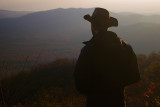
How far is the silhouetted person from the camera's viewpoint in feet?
5.40

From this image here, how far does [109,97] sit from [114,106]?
0.38ft

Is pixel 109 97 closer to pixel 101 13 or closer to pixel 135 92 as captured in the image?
pixel 101 13

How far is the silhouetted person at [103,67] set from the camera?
64.8 inches

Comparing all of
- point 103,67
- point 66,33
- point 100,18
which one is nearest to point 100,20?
point 100,18

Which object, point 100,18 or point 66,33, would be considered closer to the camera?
point 100,18

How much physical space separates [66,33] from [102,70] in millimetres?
143850

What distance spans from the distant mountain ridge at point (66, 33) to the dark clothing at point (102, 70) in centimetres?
5281

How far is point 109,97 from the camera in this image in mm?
1775

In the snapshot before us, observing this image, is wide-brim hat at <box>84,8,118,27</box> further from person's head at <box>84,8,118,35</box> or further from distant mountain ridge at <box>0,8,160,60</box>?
distant mountain ridge at <box>0,8,160,60</box>

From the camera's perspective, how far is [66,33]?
144 m

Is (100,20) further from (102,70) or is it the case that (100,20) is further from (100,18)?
(102,70)

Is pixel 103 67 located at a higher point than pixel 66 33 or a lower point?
higher

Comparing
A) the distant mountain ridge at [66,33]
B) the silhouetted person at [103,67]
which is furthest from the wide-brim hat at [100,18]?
the distant mountain ridge at [66,33]

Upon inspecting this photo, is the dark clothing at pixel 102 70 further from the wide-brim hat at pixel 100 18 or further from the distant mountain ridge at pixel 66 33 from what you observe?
the distant mountain ridge at pixel 66 33
